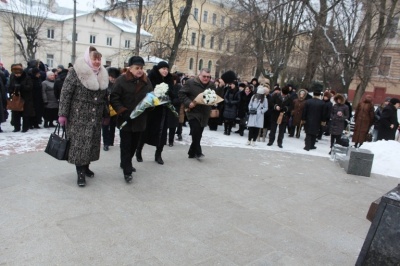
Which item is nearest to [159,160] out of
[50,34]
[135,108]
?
[135,108]

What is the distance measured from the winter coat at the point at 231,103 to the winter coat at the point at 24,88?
5.51 meters

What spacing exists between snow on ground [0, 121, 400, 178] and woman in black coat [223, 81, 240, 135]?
0.44m

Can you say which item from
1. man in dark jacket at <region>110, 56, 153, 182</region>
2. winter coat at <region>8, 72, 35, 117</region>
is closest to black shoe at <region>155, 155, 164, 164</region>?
man in dark jacket at <region>110, 56, 153, 182</region>

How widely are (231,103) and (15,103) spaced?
599 cm

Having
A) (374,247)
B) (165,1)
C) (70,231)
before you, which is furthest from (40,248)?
(165,1)

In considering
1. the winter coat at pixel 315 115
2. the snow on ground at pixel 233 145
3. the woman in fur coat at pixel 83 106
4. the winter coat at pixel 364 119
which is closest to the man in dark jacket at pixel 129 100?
the woman in fur coat at pixel 83 106

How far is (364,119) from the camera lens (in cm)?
1048

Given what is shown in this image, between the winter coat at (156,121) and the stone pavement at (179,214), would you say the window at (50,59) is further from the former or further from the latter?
the winter coat at (156,121)

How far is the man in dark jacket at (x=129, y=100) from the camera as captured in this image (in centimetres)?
538

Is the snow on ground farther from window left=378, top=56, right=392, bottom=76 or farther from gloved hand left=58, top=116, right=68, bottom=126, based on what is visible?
window left=378, top=56, right=392, bottom=76

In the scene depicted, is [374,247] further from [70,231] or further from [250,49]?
[250,49]

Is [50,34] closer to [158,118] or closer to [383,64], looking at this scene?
[383,64]

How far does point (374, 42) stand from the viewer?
1717 centimetres

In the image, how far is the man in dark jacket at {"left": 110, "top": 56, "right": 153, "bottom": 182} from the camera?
5.38 metres
